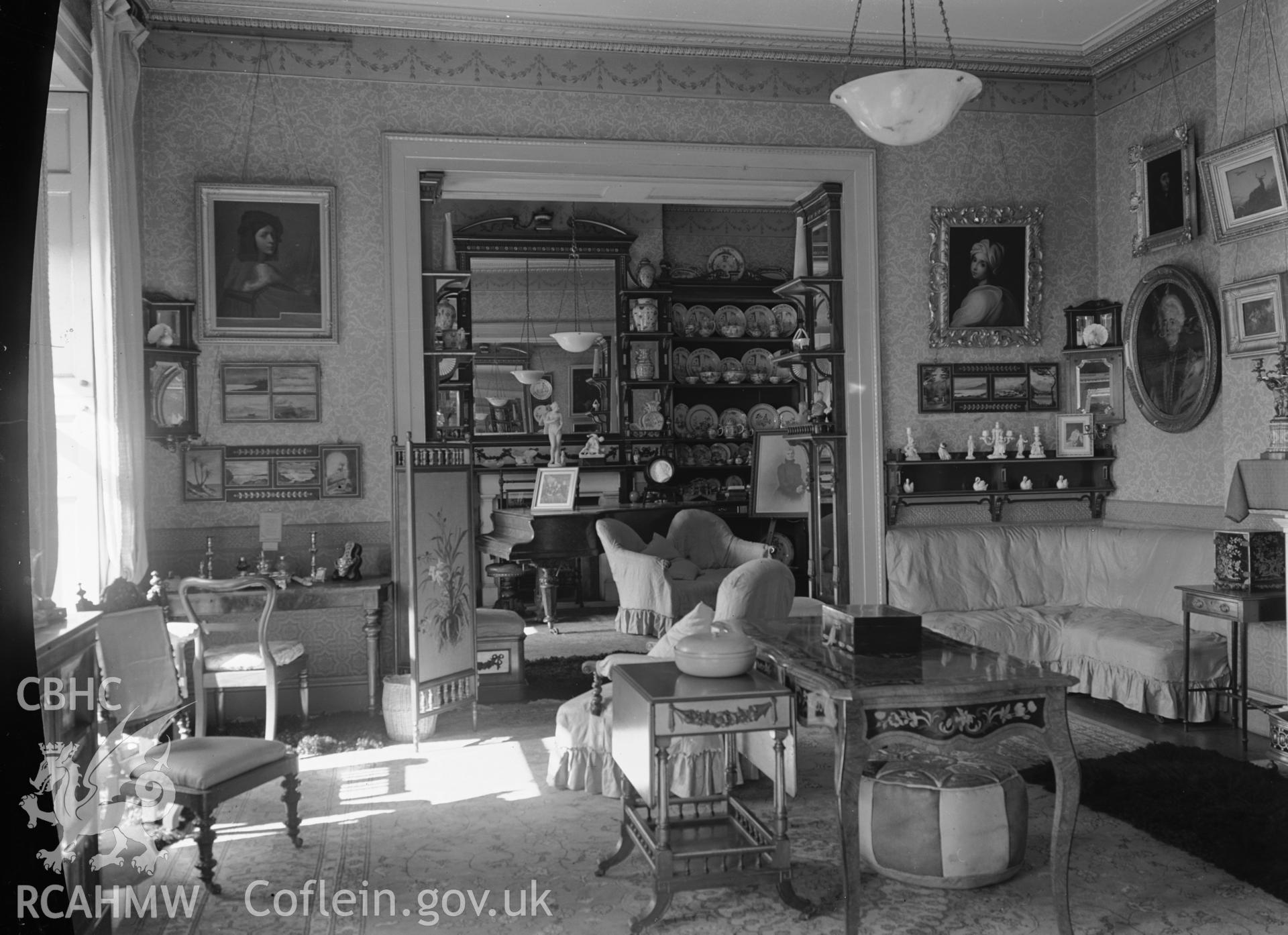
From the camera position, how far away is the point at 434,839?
4656 mm

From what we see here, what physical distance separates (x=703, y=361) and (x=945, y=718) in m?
8.67

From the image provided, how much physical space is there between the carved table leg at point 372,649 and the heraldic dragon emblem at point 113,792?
2.17 m

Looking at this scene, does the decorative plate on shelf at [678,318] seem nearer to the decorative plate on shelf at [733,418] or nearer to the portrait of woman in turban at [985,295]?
the decorative plate on shelf at [733,418]

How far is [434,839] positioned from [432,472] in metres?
2.48

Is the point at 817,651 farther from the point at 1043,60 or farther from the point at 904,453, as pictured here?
the point at 1043,60

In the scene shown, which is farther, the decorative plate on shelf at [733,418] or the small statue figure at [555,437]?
the decorative plate on shelf at [733,418]

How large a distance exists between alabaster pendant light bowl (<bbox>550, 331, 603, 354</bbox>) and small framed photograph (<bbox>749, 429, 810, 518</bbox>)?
1.99 m

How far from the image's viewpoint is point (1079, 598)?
7.69m

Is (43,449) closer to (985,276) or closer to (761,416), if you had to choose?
(985,276)

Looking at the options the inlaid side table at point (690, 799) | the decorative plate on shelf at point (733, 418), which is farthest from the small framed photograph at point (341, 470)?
the decorative plate on shelf at point (733, 418)

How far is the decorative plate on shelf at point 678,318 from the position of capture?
458 inches

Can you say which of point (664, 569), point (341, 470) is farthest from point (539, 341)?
point (341, 470)

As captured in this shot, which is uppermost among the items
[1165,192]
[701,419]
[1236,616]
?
[1165,192]

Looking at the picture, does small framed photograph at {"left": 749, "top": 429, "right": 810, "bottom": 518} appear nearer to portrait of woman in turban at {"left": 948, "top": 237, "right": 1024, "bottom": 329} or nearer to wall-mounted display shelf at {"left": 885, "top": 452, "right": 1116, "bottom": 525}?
wall-mounted display shelf at {"left": 885, "top": 452, "right": 1116, "bottom": 525}
